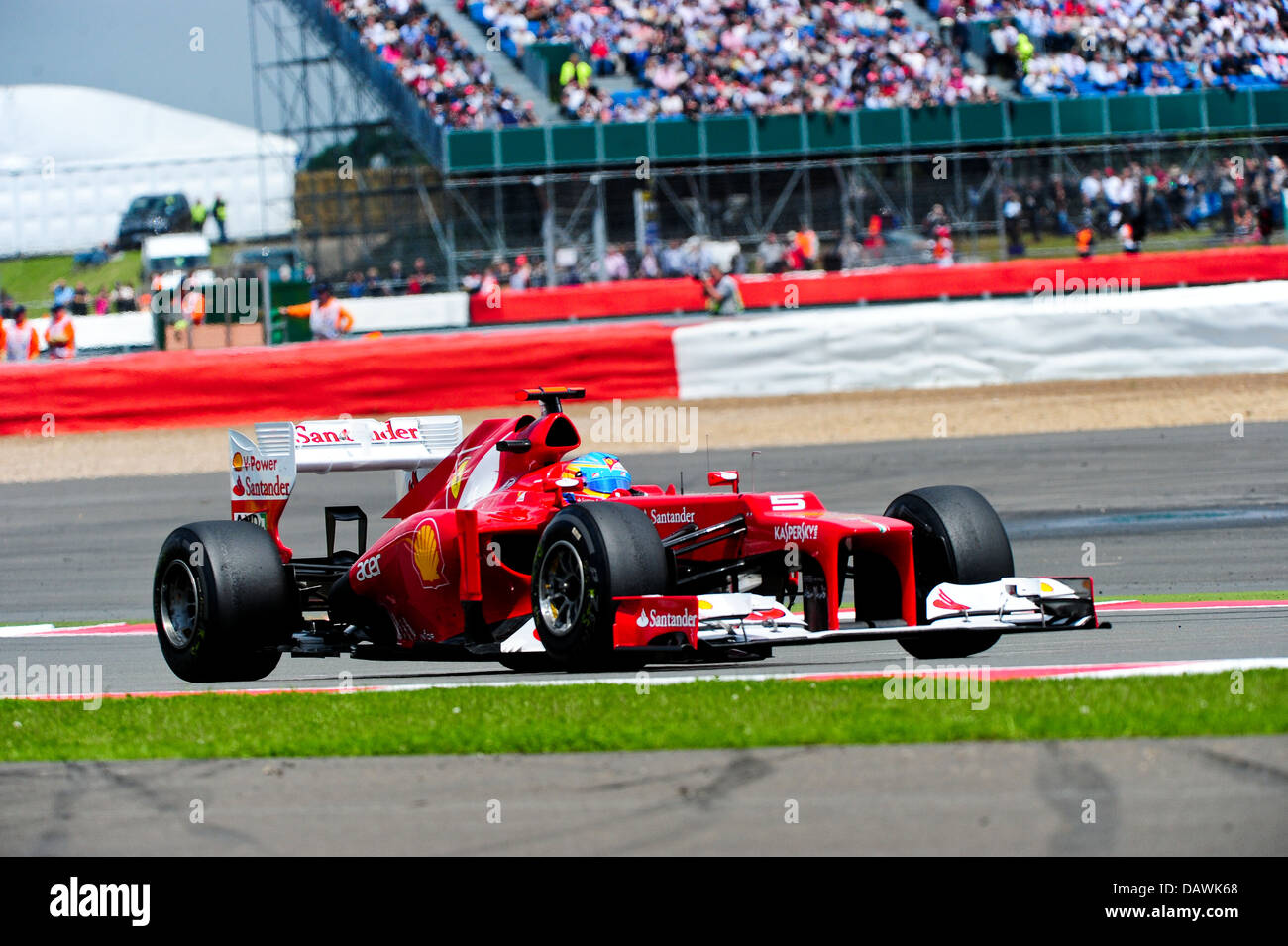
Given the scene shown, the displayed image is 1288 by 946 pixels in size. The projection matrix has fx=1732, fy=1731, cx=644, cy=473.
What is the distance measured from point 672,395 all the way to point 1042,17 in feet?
58.9

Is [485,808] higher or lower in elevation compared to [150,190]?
lower

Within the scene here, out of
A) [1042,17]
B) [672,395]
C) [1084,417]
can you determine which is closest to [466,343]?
[672,395]

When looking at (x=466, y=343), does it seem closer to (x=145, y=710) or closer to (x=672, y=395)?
(x=672, y=395)

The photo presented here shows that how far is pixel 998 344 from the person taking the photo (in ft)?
67.2

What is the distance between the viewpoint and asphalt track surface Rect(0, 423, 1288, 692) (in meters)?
8.84

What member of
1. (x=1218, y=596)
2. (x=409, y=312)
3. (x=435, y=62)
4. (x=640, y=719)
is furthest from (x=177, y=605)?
(x=435, y=62)

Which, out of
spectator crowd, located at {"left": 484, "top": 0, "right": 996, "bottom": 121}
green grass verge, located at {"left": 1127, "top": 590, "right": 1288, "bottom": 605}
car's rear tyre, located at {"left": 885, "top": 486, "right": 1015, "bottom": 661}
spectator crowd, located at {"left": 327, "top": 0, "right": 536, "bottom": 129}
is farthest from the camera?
spectator crowd, located at {"left": 484, "top": 0, "right": 996, "bottom": 121}

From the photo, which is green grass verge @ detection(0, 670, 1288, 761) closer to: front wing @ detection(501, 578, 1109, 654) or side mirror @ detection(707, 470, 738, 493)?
front wing @ detection(501, 578, 1109, 654)

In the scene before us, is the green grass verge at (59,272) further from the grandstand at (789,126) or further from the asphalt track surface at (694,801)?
the asphalt track surface at (694,801)

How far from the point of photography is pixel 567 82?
33156mm

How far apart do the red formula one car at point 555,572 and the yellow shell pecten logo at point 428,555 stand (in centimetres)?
2

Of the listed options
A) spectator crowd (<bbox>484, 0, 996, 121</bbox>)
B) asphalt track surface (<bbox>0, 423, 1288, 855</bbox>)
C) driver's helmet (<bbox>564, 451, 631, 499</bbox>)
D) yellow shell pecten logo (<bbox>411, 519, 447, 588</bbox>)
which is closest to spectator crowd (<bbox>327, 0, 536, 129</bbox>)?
spectator crowd (<bbox>484, 0, 996, 121</bbox>)

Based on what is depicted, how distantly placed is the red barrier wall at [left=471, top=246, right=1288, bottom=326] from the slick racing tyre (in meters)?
23.1

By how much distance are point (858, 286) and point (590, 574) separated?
2421cm
